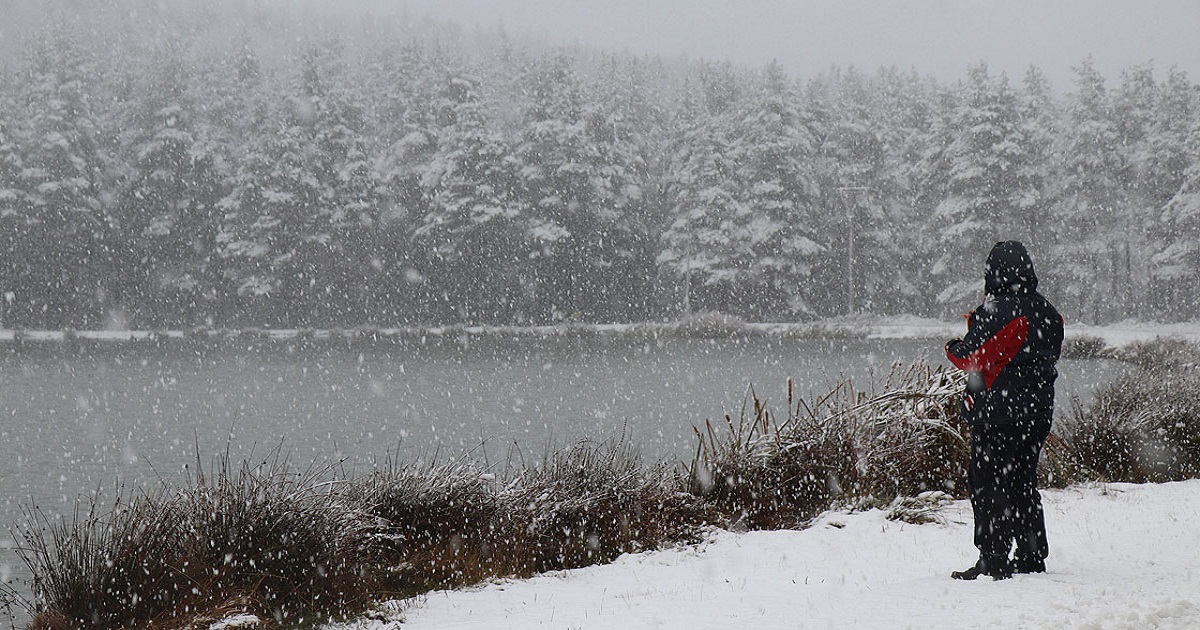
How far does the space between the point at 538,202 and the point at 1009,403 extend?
41530mm

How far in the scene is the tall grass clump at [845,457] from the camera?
7.94 metres

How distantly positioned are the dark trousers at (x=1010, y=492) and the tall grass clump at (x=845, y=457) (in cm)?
313

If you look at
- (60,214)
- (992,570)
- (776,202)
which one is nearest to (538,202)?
(776,202)

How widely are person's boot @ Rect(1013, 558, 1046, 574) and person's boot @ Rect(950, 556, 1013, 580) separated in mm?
61

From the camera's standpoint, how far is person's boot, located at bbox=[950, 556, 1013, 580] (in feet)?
15.3

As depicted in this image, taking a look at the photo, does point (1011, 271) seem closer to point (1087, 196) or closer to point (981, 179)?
point (981, 179)

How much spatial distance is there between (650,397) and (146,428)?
891 cm

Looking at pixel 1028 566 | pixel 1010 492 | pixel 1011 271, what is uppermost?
pixel 1011 271

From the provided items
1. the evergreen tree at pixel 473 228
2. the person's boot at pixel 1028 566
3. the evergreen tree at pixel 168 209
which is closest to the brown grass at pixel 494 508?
the person's boot at pixel 1028 566

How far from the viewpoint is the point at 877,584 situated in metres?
5.10

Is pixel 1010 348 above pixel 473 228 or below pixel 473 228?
below

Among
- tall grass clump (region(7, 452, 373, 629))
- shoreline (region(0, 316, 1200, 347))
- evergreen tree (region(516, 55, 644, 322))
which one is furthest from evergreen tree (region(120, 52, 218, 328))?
tall grass clump (region(7, 452, 373, 629))

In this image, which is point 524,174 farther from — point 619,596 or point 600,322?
point 619,596

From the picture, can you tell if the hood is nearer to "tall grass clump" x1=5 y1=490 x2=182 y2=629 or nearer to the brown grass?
the brown grass
